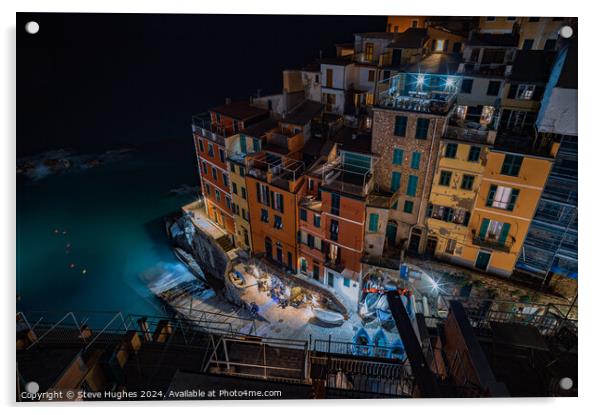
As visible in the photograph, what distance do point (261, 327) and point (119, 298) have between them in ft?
25.8

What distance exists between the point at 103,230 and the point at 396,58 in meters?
17.6

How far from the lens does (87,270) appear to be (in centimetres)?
1634

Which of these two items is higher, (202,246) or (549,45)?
(549,45)

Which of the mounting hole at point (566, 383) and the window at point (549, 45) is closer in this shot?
the mounting hole at point (566, 383)

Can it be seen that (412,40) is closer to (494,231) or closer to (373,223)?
(373,223)

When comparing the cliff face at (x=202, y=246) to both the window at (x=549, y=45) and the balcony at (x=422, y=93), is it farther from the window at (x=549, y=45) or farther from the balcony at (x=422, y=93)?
the window at (x=549, y=45)

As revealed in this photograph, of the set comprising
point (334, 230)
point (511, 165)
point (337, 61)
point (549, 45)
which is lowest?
point (334, 230)

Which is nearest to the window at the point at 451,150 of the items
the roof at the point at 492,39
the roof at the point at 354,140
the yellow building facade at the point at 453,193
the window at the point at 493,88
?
the yellow building facade at the point at 453,193

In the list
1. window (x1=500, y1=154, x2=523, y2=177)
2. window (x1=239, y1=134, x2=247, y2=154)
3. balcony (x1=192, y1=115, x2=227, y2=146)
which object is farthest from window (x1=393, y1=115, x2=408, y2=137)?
balcony (x1=192, y1=115, x2=227, y2=146)

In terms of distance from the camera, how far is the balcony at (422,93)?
33.0 ft

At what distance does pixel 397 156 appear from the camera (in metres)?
11.0

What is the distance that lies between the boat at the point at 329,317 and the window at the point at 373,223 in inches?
143

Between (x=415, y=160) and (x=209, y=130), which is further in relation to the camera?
(x=209, y=130)

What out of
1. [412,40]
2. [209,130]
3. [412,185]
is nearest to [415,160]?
[412,185]
